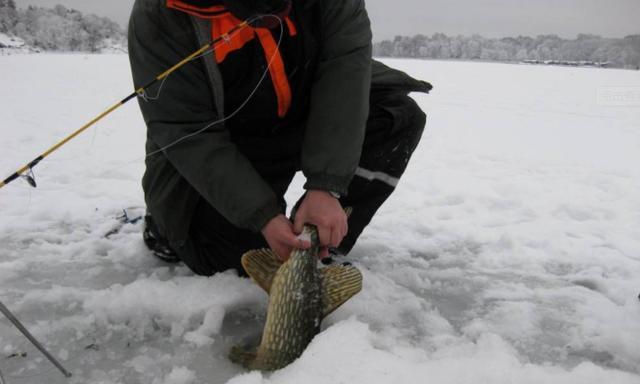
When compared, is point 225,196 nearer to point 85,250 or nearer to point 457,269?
point 85,250

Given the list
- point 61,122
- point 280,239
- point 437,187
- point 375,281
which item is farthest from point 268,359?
point 61,122

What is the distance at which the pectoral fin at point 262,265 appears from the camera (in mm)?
1916

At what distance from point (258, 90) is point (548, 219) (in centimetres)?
225

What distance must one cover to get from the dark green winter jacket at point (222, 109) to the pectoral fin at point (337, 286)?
342mm

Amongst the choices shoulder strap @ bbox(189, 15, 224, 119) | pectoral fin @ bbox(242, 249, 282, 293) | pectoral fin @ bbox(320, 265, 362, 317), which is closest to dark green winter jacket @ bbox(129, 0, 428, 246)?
shoulder strap @ bbox(189, 15, 224, 119)

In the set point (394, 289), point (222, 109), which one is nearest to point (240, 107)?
point (222, 109)

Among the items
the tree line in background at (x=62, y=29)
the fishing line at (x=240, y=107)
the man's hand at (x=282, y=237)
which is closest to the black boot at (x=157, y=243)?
the fishing line at (x=240, y=107)

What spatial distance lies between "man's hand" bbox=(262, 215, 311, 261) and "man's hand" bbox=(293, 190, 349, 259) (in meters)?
0.06

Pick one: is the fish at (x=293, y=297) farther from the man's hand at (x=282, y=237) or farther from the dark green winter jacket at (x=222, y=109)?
the dark green winter jacket at (x=222, y=109)

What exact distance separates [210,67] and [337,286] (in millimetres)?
1002

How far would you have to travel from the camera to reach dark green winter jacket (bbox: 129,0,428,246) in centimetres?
183

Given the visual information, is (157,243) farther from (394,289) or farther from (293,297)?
(394,289)

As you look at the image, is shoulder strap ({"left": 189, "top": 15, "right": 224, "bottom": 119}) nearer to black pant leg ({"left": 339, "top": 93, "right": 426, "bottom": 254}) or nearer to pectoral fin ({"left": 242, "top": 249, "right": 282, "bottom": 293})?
pectoral fin ({"left": 242, "top": 249, "right": 282, "bottom": 293})

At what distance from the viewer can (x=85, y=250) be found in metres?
2.58
